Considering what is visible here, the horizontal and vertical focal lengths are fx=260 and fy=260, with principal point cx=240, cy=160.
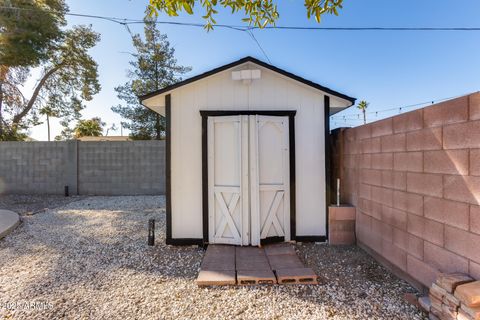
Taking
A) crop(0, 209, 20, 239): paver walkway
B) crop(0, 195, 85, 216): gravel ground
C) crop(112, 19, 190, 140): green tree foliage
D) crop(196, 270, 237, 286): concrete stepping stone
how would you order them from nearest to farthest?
crop(196, 270, 237, 286): concrete stepping stone < crop(0, 209, 20, 239): paver walkway < crop(0, 195, 85, 216): gravel ground < crop(112, 19, 190, 140): green tree foliage

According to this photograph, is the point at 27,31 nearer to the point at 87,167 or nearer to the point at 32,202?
the point at 87,167

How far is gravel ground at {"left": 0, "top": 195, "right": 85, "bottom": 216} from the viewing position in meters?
7.08

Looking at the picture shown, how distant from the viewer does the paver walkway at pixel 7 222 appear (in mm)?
4792

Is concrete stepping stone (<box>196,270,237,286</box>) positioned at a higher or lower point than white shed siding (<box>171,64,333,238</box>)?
lower

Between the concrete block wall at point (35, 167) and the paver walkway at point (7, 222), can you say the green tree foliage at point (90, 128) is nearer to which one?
the concrete block wall at point (35, 167)

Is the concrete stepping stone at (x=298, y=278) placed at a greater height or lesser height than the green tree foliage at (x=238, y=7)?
lesser

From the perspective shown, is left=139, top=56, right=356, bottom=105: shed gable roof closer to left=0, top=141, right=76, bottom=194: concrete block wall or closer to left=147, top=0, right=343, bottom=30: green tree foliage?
left=147, top=0, right=343, bottom=30: green tree foliage

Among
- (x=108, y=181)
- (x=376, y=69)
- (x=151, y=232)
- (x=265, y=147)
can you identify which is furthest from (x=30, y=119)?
(x=376, y=69)

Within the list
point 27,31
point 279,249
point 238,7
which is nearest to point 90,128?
point 27,31

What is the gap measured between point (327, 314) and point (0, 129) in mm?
16393

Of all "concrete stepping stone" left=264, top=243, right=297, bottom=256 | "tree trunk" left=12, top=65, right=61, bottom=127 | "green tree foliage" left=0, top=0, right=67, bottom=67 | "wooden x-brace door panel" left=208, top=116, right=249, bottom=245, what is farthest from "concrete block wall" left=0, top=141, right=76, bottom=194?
"concrete stepping stone" left=264, top=243, right=297, bottom=256

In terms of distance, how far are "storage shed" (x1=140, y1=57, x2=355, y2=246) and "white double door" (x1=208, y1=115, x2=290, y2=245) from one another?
16 mm

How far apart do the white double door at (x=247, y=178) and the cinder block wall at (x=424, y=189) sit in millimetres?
1238

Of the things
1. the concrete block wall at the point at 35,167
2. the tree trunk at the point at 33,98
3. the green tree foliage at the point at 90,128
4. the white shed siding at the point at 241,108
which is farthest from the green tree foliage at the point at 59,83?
the green tree foliage at the point at 90,128
